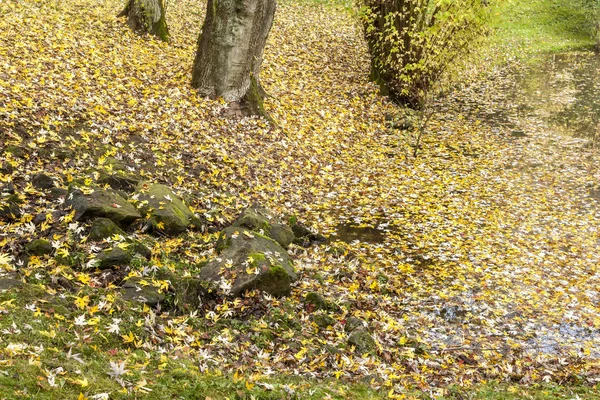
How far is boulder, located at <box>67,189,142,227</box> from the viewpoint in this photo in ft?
25.5

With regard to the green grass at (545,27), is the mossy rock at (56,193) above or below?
below

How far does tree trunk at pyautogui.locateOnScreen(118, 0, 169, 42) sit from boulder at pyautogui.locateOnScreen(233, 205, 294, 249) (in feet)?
31.6

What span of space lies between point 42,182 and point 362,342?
5678 millimetres

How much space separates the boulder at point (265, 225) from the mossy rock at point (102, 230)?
7.35ft

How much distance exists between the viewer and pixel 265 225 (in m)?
9.44

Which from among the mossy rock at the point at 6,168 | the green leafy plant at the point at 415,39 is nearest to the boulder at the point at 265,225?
→ the mossy rock at the point at 6,168

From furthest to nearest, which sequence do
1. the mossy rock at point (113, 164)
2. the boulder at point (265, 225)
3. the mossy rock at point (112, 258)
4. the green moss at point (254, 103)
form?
the green moss at point (254, 103) → the mossy rock at point (113, 164) → the boulder at point (265, 225) → the mossy rock at point (112, 258)

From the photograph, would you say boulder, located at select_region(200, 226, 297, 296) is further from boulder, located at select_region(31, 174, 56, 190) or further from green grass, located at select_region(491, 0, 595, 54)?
green grass, located at select_region(491, 0, 595, 54)

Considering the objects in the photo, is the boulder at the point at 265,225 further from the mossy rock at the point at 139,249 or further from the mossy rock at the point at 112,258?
the mossy rock at the point at 112,258

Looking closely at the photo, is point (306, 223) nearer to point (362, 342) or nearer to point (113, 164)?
point (113, 164)

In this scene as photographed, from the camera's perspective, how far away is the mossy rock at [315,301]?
790 centimetres

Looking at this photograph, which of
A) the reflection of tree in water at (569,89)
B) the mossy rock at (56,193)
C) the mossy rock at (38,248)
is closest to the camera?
the mossy rock at (38,248)

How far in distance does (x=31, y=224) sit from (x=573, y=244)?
1054 cm

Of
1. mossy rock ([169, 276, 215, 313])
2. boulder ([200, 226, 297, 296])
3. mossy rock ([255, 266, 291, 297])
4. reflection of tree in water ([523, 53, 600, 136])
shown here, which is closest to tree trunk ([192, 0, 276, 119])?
boulder ([200, 226, 297, 296])
